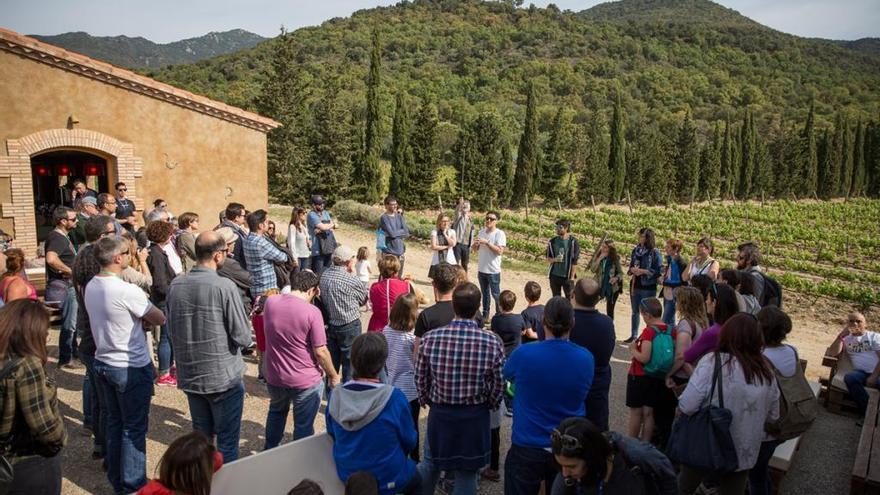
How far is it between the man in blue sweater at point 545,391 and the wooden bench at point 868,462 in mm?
2514

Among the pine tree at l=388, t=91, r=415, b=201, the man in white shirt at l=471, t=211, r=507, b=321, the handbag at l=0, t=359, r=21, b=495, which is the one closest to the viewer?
the handbag at l=0, t=359, r=21, b=495

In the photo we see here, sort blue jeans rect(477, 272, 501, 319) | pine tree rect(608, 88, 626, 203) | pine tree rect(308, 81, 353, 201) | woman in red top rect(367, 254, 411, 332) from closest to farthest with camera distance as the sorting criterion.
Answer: woman in red top rect(367, 254, 411, 332), blue jeans rect(477, 272, 501, 319), pine tree rect(308, 81, 353, 201), pine tree rect(608, 88, 626, 203)

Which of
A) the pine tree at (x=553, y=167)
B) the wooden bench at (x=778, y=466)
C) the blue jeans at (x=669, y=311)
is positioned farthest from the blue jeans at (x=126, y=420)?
the pine tree at (x=553, y=167)

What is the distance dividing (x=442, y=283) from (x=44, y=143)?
33.5ft

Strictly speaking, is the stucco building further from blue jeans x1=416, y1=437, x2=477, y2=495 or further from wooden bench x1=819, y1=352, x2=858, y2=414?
wooden bench x1=819, y1=352, x2=858, y2=414

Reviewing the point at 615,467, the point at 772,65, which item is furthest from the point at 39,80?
the point at 772,65

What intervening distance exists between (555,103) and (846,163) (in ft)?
134

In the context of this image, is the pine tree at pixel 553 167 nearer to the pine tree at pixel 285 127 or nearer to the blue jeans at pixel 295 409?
the pine tree at pixel 285 127

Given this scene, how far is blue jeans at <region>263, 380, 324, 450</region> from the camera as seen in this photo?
448cm

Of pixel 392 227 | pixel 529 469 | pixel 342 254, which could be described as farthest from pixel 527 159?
pixel 529 469

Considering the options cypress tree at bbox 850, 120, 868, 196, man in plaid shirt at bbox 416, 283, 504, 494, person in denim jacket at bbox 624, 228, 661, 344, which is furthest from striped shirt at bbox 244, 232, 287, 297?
cypress tree at bbox 850, 120, 868, 196

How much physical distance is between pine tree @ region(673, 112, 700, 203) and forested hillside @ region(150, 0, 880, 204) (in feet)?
0.42

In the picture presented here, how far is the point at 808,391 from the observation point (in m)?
3.96

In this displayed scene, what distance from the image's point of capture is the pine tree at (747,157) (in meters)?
50.0
